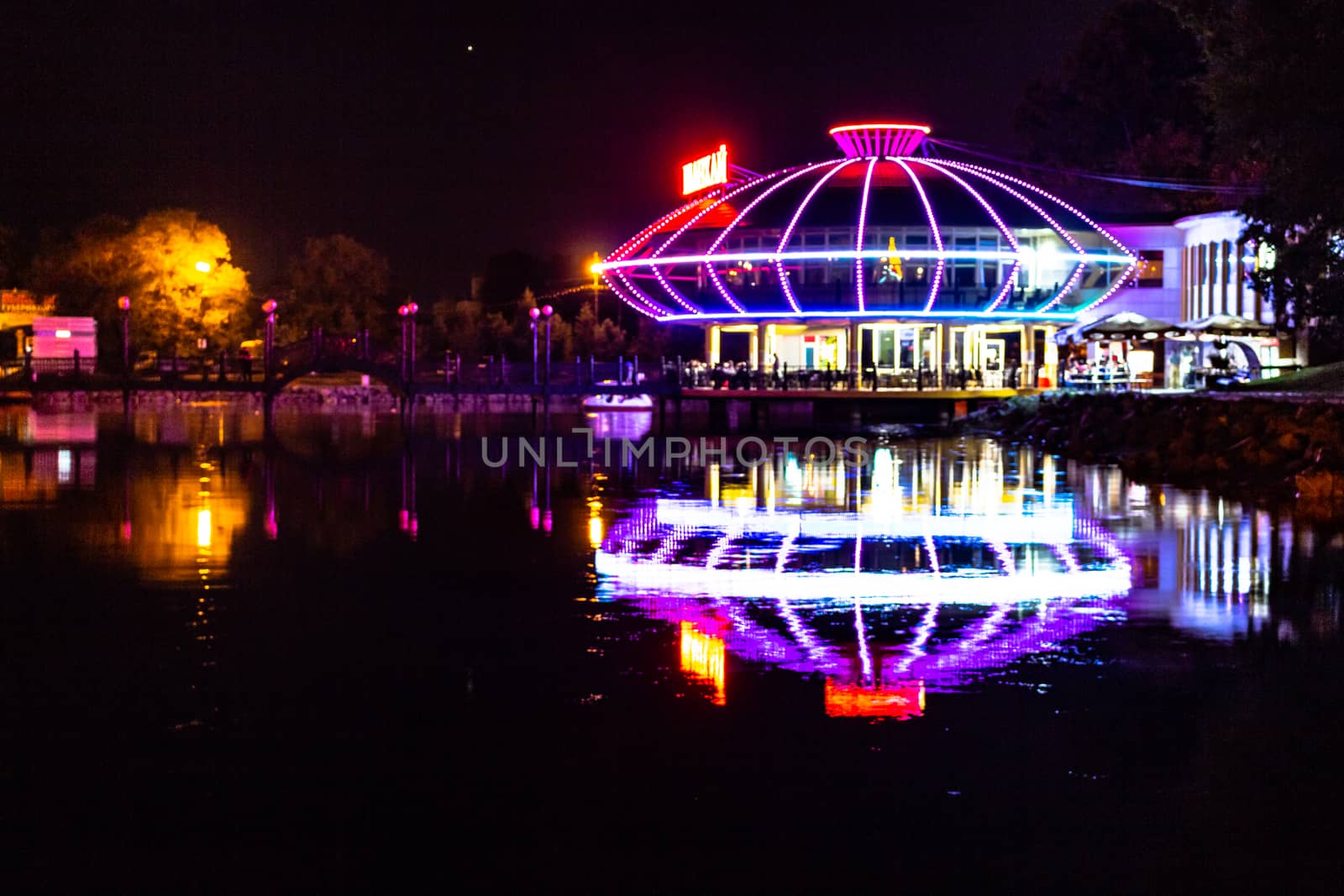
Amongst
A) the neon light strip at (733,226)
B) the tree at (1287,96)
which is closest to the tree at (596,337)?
the neon light strip at (733,226)

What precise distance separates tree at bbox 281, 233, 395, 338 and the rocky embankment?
53504mm

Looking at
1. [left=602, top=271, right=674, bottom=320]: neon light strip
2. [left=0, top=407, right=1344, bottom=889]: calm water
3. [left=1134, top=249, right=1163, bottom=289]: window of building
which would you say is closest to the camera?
[left=0, top=407, right=1344, bottom=889]: calm water

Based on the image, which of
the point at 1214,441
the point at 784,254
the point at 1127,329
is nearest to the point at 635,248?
the point at 784,254

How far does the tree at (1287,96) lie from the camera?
91.6 ft

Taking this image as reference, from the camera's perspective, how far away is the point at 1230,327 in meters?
49.2

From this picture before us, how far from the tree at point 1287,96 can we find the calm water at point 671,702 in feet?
31.9

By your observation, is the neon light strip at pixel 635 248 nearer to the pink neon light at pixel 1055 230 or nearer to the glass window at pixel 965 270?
the pink neon light at pixel 1055 230

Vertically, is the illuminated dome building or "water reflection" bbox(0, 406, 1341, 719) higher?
the illuminated dome building

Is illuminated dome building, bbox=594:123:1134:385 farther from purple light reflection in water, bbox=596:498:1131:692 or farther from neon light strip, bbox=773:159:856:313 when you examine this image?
purple light reflection in water, bbox=596:498:1131:692

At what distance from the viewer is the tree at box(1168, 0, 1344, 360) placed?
2792cm

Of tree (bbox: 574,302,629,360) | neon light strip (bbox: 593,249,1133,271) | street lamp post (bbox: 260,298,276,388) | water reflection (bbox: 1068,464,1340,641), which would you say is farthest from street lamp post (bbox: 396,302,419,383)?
water reflection (bbox: 1068,464,1340,641)

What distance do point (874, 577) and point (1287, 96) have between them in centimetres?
1589

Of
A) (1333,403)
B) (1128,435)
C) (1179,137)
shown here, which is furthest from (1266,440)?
(1179,137)

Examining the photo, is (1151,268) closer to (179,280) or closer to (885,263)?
(885,263)
